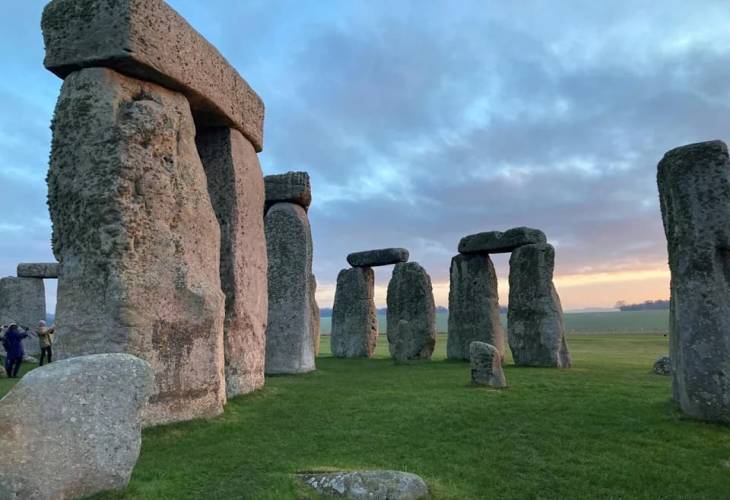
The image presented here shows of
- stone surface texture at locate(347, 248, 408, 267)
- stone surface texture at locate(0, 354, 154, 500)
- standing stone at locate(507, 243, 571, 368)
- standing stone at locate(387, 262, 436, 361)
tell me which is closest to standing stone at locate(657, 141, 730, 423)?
stone surface texture at locate(0, 354, 154, 500)

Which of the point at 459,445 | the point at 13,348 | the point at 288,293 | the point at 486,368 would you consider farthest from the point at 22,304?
the point at 459,445

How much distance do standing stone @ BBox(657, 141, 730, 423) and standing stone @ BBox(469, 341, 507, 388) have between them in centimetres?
313

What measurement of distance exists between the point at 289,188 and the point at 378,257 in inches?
289

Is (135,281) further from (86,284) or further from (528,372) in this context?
(528,372)

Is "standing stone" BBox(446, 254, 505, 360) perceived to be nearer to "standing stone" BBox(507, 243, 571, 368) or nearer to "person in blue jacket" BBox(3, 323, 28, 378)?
"standing stone" BBox(507, 243, 571, 368)

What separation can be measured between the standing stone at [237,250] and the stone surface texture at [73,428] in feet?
13.9

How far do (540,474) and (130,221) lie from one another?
A: 4.78m

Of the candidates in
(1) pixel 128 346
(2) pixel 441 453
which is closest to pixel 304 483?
(2) pixel 441 453

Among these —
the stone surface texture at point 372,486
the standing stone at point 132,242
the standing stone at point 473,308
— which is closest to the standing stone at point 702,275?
the stone surface texture at point 372,486

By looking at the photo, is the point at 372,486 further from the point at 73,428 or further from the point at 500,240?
the point at 500,240

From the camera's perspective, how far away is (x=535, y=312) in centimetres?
1388

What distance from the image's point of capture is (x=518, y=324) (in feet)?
46.6

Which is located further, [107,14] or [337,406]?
[337,406]

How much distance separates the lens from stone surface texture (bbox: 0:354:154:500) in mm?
3406
